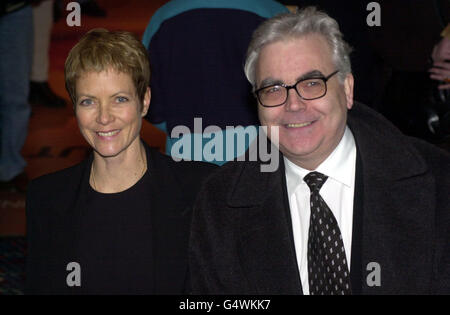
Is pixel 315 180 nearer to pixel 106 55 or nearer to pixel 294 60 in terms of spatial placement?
pixel 294 60

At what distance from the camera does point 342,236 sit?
247 cm

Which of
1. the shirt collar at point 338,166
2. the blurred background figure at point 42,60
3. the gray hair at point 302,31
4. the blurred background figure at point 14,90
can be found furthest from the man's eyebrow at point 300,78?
the blurred background figure at point 42,60

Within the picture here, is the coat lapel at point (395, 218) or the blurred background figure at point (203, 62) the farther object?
the blurred background figure at point (203, 62)

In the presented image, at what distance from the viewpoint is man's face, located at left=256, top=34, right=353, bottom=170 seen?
2.45 m

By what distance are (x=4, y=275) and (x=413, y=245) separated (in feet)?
10.8

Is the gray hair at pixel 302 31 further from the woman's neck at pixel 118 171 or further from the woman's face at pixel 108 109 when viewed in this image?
the woman's neck at pixel 118 171

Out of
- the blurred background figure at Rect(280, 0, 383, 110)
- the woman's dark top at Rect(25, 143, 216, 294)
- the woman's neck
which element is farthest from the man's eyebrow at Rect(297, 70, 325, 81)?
the blurred background figure at Rect(280, 0, 383, 110)

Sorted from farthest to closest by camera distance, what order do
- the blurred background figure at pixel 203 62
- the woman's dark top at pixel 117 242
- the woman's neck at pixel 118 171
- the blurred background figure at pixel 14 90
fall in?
the blurred background figure at pixel 14 90 < the blurred background figure at pixel 203 62 < the woman's neck at pixel 118 171 < the woman's dark top at pixel 117 242

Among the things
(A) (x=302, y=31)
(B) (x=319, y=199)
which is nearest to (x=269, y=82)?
(A) (x=302, y=31)

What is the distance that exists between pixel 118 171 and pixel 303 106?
0.85 m

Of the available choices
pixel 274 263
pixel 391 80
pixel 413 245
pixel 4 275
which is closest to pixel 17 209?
pixel 4 275

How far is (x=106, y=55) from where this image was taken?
268 cm

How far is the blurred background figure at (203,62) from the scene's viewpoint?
9.66 feet
